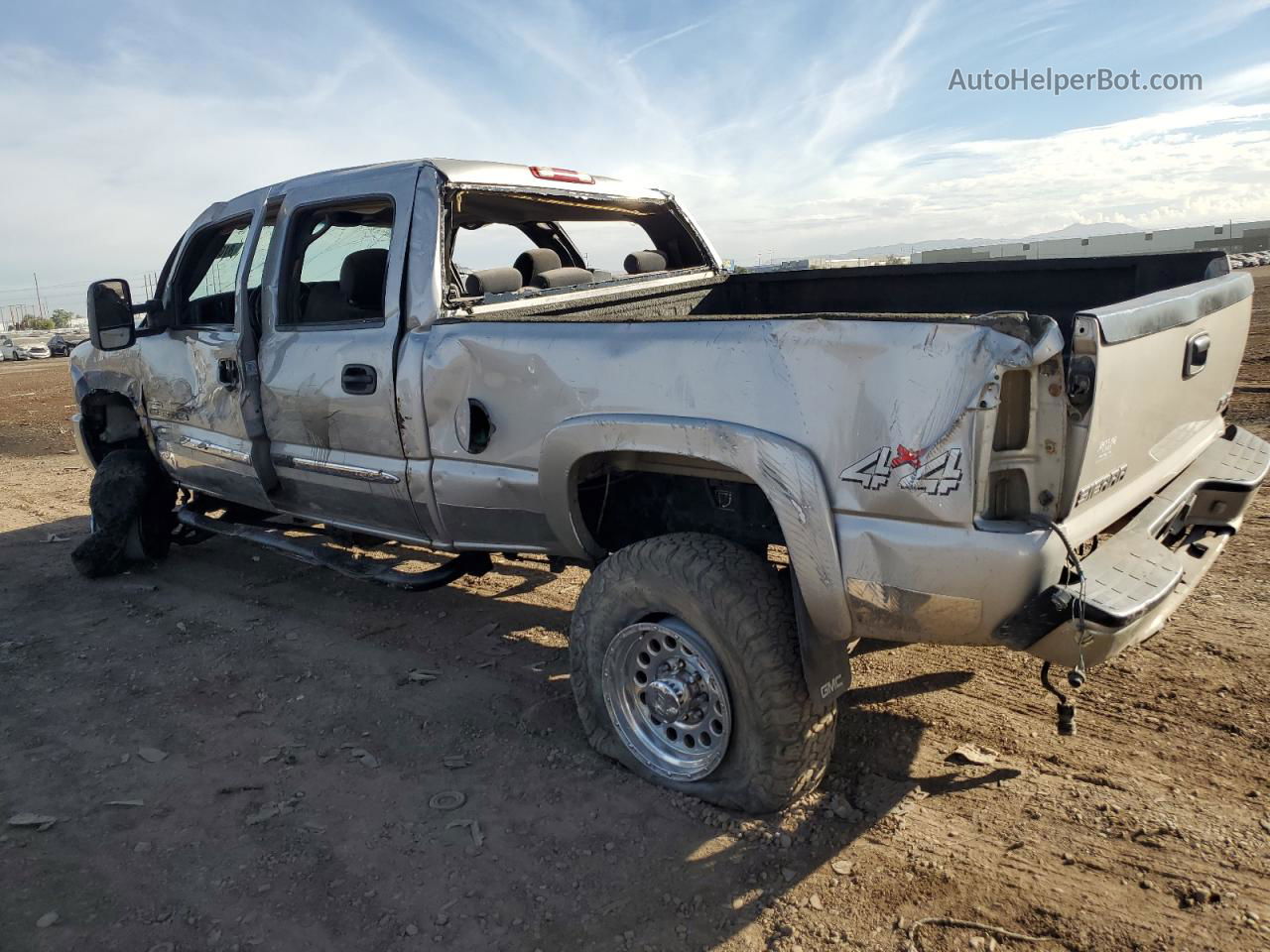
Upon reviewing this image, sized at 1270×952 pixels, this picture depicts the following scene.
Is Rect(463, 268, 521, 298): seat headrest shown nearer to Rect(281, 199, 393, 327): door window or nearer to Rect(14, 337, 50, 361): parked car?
Rect(281, 199, 393, 327): door window

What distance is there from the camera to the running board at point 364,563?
13.0 ft

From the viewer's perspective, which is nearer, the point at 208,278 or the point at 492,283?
the point at 492,283

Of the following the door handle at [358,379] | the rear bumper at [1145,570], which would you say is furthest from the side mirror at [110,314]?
the rear bumper at [1145,570]

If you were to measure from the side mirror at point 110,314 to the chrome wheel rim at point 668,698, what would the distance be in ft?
11.5

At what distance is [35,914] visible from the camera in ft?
8.59

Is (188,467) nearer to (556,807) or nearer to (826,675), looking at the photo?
(556,807)

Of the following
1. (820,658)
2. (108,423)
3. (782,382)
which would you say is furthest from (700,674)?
(108,423)

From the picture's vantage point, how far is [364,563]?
429cm

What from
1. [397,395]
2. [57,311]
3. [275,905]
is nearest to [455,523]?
[397,395]

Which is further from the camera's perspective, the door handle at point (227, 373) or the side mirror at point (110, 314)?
the side mirror at point (110, 314)

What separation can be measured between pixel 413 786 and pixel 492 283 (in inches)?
81.9

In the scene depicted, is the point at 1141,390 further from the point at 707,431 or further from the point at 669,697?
the point at 669,697

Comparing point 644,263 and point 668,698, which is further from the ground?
point 644,263

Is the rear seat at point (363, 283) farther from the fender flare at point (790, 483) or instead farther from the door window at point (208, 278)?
the fender flare at point (790, 483)
